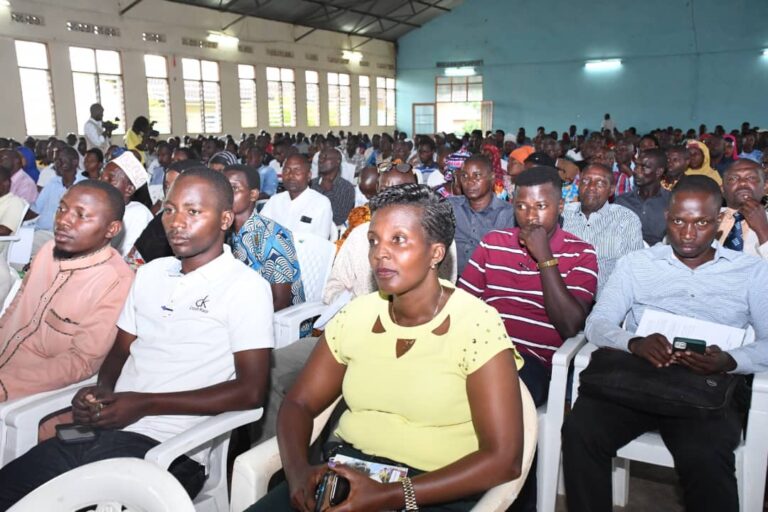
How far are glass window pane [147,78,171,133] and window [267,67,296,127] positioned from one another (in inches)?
136

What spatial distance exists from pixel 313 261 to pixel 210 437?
5.69 ft

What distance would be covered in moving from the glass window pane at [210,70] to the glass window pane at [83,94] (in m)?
3.09

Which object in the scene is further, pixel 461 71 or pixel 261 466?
pixel 461 71

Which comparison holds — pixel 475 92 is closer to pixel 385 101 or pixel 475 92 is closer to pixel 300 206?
pixel 385 101

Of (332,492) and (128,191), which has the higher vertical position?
(128,191)

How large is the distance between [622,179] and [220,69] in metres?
12.6

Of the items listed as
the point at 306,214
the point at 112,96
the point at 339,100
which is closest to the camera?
the point at 306,214

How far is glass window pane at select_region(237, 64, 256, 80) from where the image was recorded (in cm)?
1667

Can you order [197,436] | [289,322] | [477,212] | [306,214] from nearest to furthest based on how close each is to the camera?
[197,436], [289,322], [477,212], [306,214]

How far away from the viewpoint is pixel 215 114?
16156 millimetres

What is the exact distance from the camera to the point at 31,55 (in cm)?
1213

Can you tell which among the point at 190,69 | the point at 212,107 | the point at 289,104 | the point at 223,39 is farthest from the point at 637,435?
the point at 289,104

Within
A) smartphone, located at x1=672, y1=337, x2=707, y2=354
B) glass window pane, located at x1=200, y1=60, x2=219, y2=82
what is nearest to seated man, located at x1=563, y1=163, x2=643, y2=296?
smartphone, located at x1=672, y1=337, x2=707, y2=354

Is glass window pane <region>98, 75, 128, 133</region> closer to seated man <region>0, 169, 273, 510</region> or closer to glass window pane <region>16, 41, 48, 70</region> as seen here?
glass window pane <region>16, 41, 48, 70</region>
